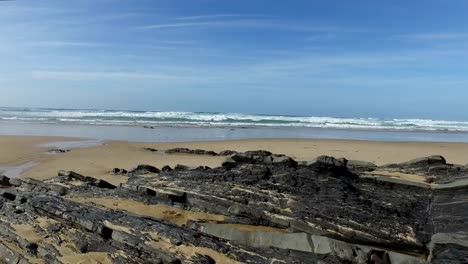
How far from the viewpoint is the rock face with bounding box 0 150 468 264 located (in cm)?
530

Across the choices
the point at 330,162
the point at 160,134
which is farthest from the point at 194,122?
the point at 330,162

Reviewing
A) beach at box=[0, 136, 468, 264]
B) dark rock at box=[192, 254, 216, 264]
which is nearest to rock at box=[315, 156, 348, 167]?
beach at box=[0, 136, 468, 264]

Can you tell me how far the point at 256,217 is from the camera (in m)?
6.54

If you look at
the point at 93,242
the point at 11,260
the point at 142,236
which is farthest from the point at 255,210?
the point at 11,260

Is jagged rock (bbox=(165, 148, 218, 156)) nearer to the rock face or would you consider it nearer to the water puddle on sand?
the water puddle on sand

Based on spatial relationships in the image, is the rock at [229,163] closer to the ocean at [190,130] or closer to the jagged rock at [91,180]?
the jagged rock at [91,180]

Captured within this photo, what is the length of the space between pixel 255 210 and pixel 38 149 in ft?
57.1

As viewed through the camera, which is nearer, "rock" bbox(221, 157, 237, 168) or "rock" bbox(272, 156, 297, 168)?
"rock" bbox(272, 156, 297, 168)

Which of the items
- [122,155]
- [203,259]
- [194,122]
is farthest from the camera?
[194,122]

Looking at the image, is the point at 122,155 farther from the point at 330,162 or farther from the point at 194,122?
the point at 194,122

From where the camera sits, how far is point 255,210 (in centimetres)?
663

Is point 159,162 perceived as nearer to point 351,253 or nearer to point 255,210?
point 255,210

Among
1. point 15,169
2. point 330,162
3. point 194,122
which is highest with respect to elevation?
point 194,122

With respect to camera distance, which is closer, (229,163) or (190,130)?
(229,163)
